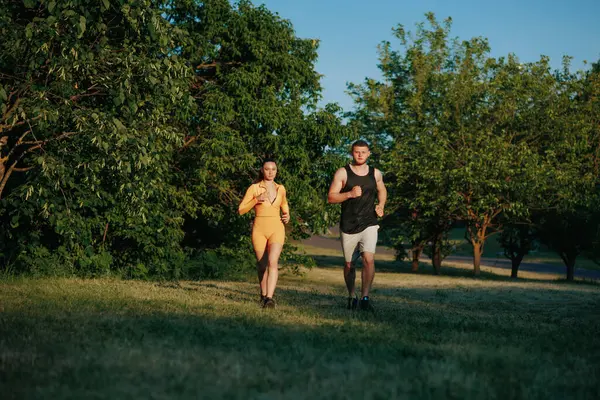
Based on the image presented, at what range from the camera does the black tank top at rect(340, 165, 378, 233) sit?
8984 millimetres

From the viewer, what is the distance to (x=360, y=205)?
8.98 metres

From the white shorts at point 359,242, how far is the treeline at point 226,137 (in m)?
3.66

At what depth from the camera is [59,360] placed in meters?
4.63

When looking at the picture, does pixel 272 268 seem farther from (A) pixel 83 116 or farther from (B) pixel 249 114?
(B) pixel 249 114

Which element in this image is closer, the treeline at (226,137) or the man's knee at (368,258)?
the man's knee at (368,258)

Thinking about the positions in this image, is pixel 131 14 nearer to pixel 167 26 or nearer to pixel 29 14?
pixel 167 26

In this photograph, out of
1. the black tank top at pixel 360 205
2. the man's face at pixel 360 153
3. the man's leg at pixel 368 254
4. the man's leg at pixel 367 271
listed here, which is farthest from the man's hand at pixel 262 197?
the man's leg at pixel 367 271

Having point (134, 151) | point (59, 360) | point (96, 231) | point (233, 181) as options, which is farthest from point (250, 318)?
point (233, 181)

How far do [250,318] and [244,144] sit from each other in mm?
10158

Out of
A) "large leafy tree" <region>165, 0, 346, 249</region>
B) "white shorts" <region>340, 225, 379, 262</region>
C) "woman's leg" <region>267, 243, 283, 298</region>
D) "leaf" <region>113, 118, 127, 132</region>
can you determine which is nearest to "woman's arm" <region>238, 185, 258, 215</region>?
"woman's leg" <region>267, 243, 283, 298</region>

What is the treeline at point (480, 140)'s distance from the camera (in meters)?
24.6

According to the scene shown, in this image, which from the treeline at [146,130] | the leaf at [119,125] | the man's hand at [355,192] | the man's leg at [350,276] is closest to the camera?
the man's hand at [355,192]

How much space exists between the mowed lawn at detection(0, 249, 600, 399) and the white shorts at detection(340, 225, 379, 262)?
0.81 meters

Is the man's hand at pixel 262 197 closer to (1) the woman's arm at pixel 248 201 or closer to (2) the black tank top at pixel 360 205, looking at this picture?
(1) the woman's arm at pixel 248 201
